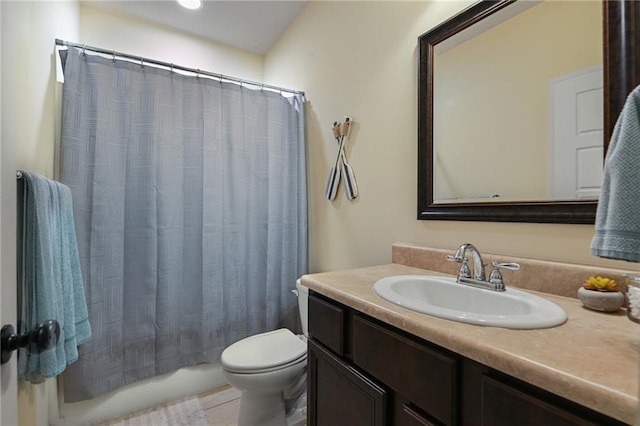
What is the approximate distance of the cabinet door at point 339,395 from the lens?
81 cm

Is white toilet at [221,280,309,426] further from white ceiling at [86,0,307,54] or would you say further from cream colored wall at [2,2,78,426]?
white ceiling at [86,0,307,54]

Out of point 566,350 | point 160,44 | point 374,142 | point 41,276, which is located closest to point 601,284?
point 566,350

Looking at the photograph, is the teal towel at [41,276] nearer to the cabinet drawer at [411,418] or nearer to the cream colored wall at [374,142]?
the cabinet drawer at [411,418]

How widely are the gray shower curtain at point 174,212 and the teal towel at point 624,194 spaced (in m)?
1.69

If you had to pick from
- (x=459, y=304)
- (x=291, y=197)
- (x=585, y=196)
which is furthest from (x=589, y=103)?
(x=291, y=197)

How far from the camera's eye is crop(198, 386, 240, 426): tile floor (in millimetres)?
1646

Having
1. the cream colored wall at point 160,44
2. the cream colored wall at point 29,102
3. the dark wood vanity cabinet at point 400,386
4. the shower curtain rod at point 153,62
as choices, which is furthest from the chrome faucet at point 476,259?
the cream colored wall at point 160,44

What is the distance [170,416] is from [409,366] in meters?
1.66

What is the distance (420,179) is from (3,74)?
4.20 feet

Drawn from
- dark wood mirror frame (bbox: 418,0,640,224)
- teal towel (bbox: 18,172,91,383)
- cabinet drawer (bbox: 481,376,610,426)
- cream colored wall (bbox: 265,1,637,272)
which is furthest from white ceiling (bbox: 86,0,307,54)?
cabinet drawer (bbox: 481,376,610,426)

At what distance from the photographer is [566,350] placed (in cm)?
52

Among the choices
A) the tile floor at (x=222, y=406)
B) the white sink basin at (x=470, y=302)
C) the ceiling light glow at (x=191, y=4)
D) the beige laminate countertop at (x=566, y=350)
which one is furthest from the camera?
the ceiling light glow at (x=191, y=4)

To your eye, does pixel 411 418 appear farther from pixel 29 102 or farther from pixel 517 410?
pixel 29 102

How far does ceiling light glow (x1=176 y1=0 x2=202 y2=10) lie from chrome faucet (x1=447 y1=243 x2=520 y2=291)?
7.76 feet
